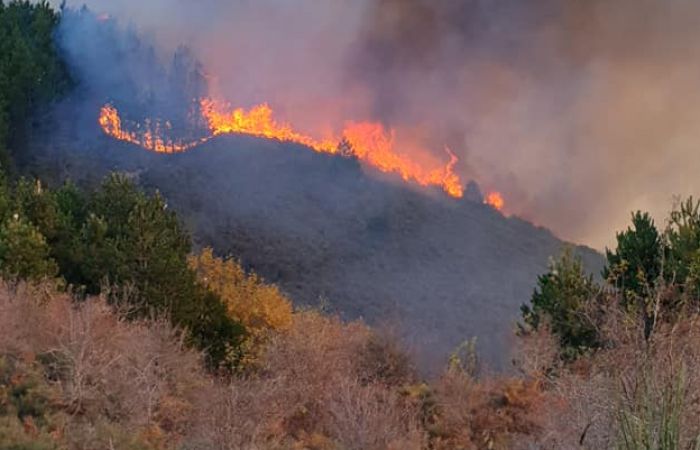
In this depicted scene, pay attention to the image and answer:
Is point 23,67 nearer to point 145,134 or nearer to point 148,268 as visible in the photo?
point 145,134

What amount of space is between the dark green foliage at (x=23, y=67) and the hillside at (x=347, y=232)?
4736 millimetres

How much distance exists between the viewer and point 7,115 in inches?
1617

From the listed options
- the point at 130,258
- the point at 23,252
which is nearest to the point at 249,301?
the point at 130,258

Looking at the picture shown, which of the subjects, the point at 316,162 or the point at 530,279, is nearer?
the point at 530,279

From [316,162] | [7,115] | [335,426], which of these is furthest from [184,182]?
[335,426]

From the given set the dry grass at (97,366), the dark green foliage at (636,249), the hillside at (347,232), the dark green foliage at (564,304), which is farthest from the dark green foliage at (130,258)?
the hillside at (347,232)

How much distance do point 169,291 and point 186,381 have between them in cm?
655

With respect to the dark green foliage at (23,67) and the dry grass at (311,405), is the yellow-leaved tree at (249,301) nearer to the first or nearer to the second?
the dry grass at (311,405)

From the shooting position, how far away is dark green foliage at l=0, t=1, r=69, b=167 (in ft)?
139

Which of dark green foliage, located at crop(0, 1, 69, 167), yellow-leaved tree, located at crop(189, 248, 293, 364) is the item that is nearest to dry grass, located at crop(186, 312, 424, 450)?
yellow-leaved tree, located at crop(189, 248, 293, 364)

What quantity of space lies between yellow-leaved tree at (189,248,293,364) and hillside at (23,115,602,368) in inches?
393

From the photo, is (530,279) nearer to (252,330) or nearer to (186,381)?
(252,330)

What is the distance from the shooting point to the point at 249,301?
104 feet

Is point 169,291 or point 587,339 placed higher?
point 587,339
